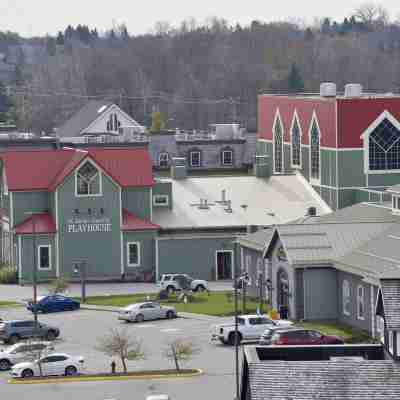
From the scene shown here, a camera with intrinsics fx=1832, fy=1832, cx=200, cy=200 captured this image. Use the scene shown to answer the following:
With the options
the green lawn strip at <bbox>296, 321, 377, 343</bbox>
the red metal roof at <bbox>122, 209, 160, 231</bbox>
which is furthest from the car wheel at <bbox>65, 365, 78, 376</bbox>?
the red metal roof at <bbox>122, 209, 160, 231</bbox>

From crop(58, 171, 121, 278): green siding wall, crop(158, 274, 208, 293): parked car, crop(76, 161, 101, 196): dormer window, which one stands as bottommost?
crop(158, 274, 208, 293): parked car

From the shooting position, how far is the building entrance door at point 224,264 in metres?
89.8

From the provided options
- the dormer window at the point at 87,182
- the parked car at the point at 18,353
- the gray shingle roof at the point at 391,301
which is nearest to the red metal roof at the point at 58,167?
the dormer window at the point at 87,182

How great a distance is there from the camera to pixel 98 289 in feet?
286

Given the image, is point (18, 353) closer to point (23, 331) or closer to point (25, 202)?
point (23, 331)

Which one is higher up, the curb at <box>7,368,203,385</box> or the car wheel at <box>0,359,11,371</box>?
the car wheel at <box>0,359,11,371</box>

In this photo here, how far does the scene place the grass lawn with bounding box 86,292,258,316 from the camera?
250 ft

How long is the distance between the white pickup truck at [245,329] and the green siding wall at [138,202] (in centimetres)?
2468

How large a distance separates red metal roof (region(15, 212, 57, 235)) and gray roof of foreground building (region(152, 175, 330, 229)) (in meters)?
5.26

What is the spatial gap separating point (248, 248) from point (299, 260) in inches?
414

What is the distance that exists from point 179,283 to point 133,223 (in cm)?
758

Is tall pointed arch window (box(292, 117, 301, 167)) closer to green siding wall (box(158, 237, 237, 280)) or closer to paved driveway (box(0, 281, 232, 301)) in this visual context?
green siding wall (box(158, 237, 237, 280))

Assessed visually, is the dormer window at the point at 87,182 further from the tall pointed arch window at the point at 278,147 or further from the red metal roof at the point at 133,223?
the tall pointed arch window at the point at 278,147

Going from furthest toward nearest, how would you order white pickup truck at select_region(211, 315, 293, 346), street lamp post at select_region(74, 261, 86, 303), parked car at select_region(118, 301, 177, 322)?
street lamp post at select_region(74, 261, 86, 303)
parked car at select_region(118, 301, 177, 322)
white pickup truck at select_region(211, 315, 293, 346)
